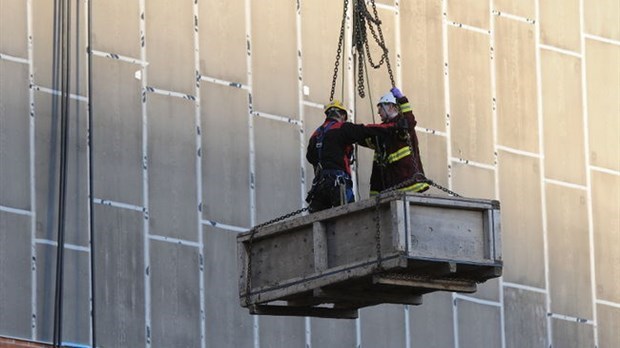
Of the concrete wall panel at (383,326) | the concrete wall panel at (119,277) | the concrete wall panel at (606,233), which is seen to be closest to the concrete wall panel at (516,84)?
the concrete wall panel at (606,233)

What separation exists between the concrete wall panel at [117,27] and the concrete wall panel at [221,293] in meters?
3.14

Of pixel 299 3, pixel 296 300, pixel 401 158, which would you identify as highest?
pixel 299 3

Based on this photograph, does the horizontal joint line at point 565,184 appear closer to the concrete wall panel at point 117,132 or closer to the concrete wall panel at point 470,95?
the concrete wall panel at point 470,95

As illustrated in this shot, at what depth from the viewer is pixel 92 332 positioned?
33969mm

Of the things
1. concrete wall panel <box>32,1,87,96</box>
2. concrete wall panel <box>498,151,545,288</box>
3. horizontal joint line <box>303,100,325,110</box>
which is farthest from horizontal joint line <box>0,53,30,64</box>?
concrete wall panel <box>498,151,545,288</box>

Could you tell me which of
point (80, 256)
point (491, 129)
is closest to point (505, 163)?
point (491, 129)

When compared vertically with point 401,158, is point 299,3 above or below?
above

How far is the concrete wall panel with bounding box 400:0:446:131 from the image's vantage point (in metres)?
39.3

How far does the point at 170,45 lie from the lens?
118ft

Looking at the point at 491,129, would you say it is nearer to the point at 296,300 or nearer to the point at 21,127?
the point at 21,127

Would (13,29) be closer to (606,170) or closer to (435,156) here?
(435,156)

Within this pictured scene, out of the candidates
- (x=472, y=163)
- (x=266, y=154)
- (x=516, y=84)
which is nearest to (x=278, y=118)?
(x=266, y=154)

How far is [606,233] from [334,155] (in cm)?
1413

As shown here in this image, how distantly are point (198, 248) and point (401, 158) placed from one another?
26.5 feet
